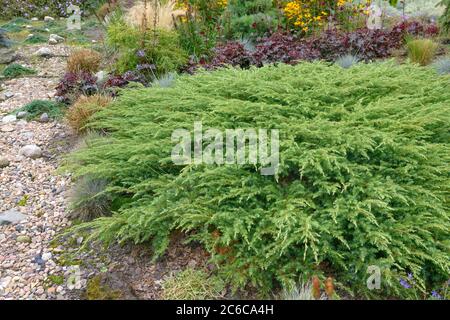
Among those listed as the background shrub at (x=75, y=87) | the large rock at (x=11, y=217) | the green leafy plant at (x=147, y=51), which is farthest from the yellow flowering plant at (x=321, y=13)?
the large rock at (x=11, y=217)

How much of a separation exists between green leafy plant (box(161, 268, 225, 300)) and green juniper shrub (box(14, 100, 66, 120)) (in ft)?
9.98

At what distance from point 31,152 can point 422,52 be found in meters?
4.58

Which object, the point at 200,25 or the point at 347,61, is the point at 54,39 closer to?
the point at 200,25

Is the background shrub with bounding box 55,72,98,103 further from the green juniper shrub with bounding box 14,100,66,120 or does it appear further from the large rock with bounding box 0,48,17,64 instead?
the large rock with bounding box 0,48,17,64

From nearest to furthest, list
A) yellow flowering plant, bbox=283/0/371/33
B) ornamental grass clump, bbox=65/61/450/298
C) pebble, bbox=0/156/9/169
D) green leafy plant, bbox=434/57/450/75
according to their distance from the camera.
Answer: ornamental grass clump, bbox=65/61/450/298
pebble, bbox=0/156/9/169
green leafy plant, bbox=434/57/450/75
yellow flowering plant, bbox=283/0/371/33

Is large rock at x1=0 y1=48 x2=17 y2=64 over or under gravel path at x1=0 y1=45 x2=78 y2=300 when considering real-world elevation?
over

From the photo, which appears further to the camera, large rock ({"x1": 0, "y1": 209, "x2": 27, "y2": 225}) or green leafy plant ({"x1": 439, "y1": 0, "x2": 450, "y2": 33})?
green leafy plant ({"x1": 439, "y1": 0, "x2": 450, "y2": 33})

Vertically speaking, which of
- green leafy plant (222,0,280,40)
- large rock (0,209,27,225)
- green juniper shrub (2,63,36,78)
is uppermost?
green leafy plant (222,0,280,40)

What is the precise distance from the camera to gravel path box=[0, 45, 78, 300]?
105 inches

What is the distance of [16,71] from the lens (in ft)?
20.4

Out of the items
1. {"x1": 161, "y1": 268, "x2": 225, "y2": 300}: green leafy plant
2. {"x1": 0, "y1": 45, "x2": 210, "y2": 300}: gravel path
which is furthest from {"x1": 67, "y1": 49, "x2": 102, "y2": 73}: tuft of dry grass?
Result: {"x1": 161, "y1": 268, "x2": 225, "y2": 300}: green leafy plant

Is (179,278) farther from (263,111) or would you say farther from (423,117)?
(423,117)

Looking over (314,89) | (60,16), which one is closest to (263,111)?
(314,89)

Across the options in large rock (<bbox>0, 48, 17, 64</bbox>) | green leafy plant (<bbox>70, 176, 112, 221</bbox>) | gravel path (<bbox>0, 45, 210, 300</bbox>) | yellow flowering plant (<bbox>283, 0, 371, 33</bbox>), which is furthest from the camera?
yellow flowering plant (<bbox>283, 0, 371, 33</bbox>)
